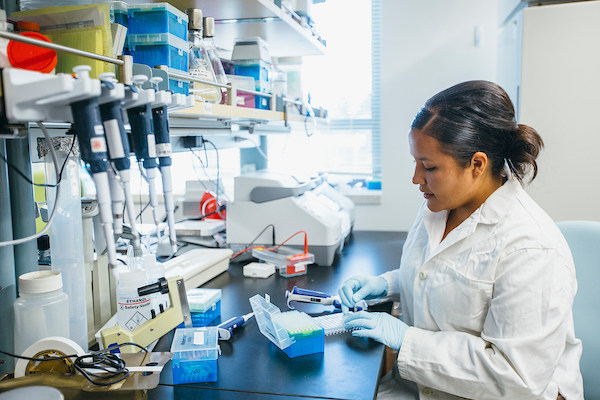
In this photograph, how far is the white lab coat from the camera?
1046 mm

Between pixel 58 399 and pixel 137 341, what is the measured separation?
0.29 metres

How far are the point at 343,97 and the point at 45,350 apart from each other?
2666 mm

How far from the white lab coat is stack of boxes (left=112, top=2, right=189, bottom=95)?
80 cm

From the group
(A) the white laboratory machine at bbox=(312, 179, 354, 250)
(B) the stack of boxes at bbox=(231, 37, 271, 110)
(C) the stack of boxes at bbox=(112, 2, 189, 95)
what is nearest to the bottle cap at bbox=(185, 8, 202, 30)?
(C) the stack of boxes at bbox=(112, 2, 189, 95)

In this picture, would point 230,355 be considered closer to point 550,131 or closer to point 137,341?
point 137,341

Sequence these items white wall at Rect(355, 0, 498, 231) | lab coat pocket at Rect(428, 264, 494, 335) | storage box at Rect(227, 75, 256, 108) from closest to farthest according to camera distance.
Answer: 1. lab coat pocket at Rect(428, 264, 494, 335)
2. storage box at Rect(227, 75, 256, 108)
3. white wall at Rect(355, 0, 498, 231)

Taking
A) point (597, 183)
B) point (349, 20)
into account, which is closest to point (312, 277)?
point (597, 183)

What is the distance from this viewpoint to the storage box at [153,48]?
1.06m

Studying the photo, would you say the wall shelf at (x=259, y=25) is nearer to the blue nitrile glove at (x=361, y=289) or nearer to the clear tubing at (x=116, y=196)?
the clear tubing at (x=116, y=196)

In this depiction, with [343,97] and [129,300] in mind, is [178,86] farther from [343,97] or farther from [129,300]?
[343,97]

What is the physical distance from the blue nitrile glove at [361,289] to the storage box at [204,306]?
36 cm

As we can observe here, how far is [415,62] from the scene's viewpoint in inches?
117

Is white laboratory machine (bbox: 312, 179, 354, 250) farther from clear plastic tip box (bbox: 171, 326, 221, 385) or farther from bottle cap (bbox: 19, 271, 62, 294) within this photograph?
bottle cap (bbox: 19, 271, 62, 294)

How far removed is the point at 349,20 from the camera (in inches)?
125
